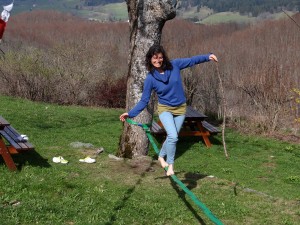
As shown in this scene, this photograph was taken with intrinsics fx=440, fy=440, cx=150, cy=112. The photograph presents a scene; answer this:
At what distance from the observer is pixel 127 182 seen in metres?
7.23

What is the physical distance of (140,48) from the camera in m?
9.18

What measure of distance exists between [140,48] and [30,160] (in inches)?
125

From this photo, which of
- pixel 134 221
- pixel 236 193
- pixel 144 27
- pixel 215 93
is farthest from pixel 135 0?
pixel 215 93

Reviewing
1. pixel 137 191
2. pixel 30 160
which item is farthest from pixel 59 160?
pixel 137 191

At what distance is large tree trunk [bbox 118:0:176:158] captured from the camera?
9.07m

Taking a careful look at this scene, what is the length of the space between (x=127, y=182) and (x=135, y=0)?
4.08 metres

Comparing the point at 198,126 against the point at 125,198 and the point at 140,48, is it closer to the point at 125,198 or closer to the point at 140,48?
the point at 140,48

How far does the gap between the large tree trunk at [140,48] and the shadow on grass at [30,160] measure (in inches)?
69.2

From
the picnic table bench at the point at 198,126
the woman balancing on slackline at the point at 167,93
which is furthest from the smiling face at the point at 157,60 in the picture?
the picnic table bench at the point at 198,126

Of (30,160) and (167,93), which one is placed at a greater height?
(167,93)

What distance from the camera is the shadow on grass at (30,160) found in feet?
25.6

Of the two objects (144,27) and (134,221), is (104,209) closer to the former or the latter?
(134,221)

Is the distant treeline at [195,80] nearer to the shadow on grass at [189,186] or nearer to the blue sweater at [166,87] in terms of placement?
the shadow on grass at [189,186]

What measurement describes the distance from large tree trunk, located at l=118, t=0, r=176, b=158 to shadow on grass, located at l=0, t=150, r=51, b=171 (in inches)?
69.2
